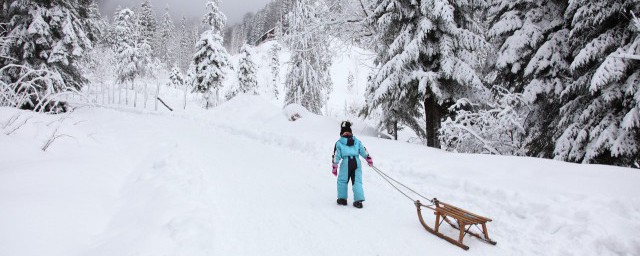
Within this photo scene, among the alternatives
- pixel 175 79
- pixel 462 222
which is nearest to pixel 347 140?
pixel 462 222

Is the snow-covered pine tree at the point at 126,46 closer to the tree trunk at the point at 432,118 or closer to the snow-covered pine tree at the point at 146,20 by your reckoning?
the snow-covered pine tree at the point at 146,20

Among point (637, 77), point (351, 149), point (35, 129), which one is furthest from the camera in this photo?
point (35, 129)

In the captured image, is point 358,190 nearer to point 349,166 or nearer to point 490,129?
point 349,166

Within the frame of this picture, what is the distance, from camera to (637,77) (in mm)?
7043

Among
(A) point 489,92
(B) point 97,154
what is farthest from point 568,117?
(B) point 97,154

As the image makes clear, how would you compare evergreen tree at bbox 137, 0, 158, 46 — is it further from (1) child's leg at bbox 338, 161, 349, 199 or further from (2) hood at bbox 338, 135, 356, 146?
(1) child's leg at bbox 338, 161, 349, 199

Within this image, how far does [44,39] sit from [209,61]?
15.7 meters

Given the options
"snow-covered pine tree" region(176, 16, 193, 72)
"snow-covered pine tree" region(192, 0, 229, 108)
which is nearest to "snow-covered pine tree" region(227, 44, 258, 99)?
"snow-covered pine tree" region(192, 0, 229, 108)

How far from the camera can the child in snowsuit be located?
20.8 feet

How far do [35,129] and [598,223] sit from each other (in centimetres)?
1039

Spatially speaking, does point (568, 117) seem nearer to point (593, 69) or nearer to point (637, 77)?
point (593, 69)

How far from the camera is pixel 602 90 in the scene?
7.55 m

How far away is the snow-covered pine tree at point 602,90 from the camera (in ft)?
23.2

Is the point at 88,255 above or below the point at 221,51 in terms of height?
below
